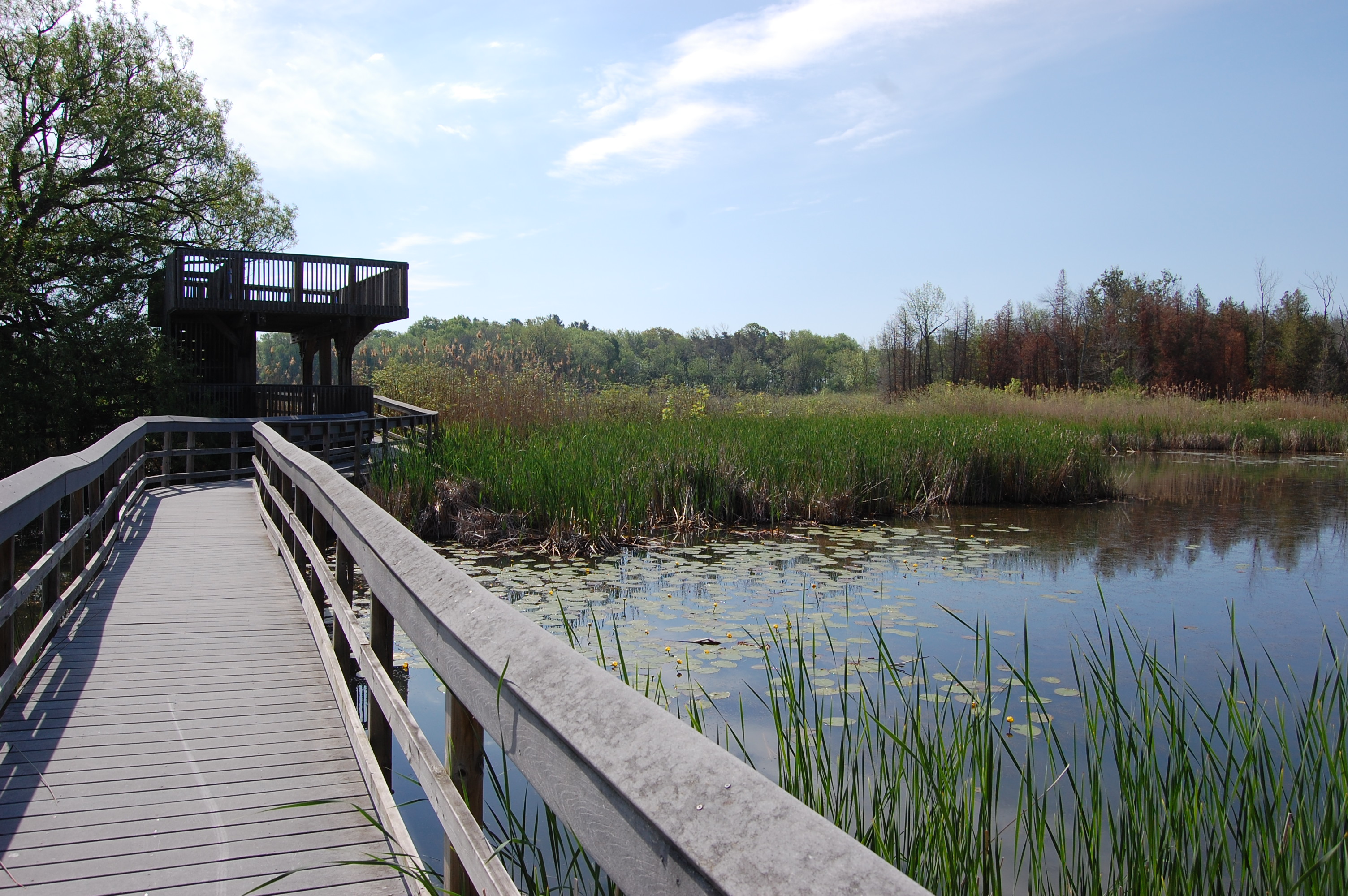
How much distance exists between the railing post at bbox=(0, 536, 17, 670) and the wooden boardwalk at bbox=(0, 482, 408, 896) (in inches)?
9.4

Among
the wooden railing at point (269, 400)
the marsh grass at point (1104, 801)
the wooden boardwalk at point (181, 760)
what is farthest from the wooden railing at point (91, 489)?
the marsh grass at point (1104, 801)

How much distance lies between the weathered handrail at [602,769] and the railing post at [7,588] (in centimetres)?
194

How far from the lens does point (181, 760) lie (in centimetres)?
308

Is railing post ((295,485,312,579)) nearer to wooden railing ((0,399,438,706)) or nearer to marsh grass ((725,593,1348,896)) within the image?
wooden railing ((0,399,438,706))

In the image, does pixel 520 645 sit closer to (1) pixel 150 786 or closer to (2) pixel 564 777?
(2) pixel 564 777

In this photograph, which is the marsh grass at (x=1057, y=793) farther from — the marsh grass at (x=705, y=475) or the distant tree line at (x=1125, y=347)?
the distant tree line at (x=1125, y=347)

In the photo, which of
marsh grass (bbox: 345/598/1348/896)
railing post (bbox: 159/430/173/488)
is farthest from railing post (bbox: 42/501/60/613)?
railing post (bbox: 159/430/173/488)

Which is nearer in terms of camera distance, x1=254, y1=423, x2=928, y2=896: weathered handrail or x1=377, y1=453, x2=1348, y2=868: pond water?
x1=254, y1=423, x2=928, y2=896: weathered handrail

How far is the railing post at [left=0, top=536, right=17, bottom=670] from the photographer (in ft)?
10.6

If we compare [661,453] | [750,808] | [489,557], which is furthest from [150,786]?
[661,453]

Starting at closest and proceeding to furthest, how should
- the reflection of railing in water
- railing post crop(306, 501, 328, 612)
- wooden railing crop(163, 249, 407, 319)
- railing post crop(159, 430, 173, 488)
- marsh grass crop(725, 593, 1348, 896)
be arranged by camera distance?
marsh grass crop(725, 593, 1348, 896) < railing post crop(306, 501, 328, 612) < the reflection of railing in water < railing post crop(159, 430, 173, 488) < wooden railing crop(163, 249, 407, 319)

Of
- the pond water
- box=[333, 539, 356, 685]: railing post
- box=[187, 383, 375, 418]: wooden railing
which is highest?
box=[187, 383, 375, 418]: wooden railing

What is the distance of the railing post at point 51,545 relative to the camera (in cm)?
421

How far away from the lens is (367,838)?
2.51 metres
